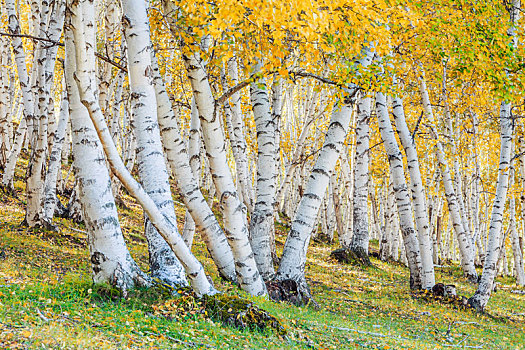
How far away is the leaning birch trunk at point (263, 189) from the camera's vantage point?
8477 millimetres

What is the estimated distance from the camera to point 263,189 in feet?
28.6

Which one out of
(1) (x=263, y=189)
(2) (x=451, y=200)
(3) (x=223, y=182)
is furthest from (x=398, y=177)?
(3) (x=223, y=182)

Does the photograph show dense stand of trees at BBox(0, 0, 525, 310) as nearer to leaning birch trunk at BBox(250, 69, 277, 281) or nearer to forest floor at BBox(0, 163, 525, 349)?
leaning birch trunk at BBox(250, 69, 277, 281)

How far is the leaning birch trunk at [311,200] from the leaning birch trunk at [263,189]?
1.22 feet

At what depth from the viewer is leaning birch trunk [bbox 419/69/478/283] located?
14.4 m

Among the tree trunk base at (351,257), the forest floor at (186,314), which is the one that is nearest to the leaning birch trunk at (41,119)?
the forest floor at (186,314)

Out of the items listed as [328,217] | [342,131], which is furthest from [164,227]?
[328,217]

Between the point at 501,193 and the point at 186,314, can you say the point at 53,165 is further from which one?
the point at 501,193

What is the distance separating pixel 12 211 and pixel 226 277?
24.7 feet

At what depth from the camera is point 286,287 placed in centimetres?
818

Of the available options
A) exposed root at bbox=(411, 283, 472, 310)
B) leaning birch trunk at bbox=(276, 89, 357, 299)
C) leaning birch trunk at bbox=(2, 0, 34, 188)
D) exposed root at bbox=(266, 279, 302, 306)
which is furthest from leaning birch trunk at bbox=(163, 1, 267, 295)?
exposed root at bbox=(411, 283, 472, 310)

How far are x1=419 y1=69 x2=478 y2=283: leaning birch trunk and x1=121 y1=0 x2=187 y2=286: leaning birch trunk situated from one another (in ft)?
31.7

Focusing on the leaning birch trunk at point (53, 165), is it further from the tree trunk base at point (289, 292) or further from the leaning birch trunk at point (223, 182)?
the tree trunk base at point (289, 292)

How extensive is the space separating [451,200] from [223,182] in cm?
1053
